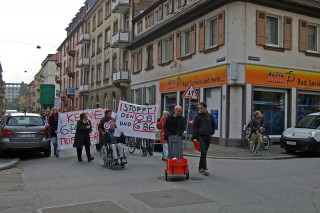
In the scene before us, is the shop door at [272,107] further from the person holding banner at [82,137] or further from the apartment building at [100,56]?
the apartment building at [100,56]

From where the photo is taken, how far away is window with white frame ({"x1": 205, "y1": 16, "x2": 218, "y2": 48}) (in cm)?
2142

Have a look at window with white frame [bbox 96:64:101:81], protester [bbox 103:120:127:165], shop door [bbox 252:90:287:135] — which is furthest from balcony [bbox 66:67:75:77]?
protester [bbox 103:120:127:165]

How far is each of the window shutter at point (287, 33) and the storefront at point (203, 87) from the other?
380 centimetres

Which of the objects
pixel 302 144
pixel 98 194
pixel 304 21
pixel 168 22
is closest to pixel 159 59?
pixel 168 22

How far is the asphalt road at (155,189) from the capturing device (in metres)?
6.78

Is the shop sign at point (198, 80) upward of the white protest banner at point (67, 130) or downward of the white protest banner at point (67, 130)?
upward

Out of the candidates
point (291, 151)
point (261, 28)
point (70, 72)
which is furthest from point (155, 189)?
point (70, 72)

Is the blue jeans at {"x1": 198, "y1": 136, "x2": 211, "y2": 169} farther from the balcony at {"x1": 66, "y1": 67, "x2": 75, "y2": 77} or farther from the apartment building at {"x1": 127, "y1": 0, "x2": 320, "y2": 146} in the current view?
the balcony at {"x1": 66, "y1": 67, "x2": 75, "y2": 77}

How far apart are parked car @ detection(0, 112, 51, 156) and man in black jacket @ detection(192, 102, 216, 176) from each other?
6.55 meters

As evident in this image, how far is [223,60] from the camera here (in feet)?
66.1

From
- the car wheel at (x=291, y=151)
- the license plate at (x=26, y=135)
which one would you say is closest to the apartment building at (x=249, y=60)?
the car wheel at (x=291, y=151)

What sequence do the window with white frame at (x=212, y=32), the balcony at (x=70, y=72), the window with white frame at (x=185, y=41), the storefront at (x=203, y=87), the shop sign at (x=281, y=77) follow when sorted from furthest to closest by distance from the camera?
1. the balcony at (x=70, y=72)
2. the window with white frame at (x=185, y=41)
3. the window with white frame at (x=212, y=32)
4. the storefront at (x=203, y=87)
5. the shop sign at (x=281, y=77)

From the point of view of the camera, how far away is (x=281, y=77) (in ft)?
Result: 67.9

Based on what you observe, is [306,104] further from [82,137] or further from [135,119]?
[82,137]
